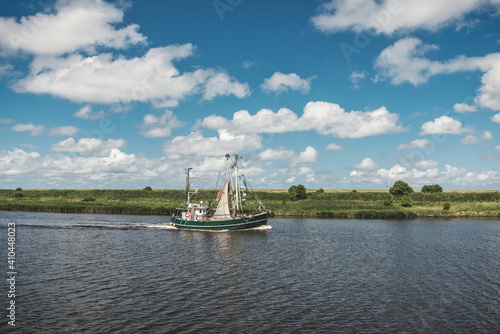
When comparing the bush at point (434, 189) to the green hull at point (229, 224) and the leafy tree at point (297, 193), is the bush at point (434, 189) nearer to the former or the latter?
the leafy tree at point (297, 193)

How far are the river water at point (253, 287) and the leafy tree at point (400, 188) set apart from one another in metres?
88.3

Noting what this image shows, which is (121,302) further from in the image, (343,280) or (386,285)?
(386,285)

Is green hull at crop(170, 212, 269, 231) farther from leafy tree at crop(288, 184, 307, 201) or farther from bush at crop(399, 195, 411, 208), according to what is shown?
leafy tree at crop(288, 184, 307, 201)

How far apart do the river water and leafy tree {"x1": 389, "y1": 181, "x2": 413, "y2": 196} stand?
290 feet

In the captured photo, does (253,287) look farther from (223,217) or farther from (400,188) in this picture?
(400,188)

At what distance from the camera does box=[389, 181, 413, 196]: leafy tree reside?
13912 centimetres

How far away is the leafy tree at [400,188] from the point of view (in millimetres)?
139125

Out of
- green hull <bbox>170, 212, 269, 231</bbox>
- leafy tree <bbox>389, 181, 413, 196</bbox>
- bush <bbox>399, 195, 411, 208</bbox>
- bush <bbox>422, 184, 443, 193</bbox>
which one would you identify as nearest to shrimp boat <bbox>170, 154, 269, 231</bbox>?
green hull <bbox>170, 212, 269, 231</bbox>

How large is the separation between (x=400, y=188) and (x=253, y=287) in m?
124

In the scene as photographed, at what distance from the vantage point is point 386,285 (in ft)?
98.0

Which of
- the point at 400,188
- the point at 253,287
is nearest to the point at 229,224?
the point at 253,287

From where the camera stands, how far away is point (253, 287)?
2875 centimetres

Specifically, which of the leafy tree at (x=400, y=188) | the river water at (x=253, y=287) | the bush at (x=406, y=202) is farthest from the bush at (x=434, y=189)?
the river water at (x=253, y=287)

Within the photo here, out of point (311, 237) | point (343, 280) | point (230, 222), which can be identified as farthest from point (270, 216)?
point (343, 280)
